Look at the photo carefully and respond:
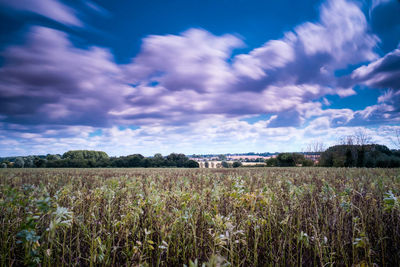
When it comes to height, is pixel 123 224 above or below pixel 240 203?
below

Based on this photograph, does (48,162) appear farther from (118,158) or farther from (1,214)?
(1,214)

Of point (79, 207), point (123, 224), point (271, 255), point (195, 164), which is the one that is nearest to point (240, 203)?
point (271, 255)

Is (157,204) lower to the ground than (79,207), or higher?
higher

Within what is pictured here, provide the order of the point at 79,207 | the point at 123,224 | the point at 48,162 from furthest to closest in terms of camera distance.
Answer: the point at 48,162 < the point at 79,207 < the point at 123,224

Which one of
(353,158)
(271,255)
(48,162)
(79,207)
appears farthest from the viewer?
(48,162)

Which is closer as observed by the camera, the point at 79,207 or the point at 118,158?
the point at 79,207

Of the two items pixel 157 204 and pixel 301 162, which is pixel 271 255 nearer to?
pixel 157 204

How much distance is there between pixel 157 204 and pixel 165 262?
3.49 feet

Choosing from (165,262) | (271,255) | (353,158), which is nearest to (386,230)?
(271,255)

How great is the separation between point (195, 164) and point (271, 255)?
174ft

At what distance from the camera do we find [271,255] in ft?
9.14

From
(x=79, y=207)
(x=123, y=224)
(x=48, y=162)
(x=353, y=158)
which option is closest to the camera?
(x=123, y=224)

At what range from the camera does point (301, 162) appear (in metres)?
49.5

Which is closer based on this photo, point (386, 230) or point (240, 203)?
point (386, 230)
